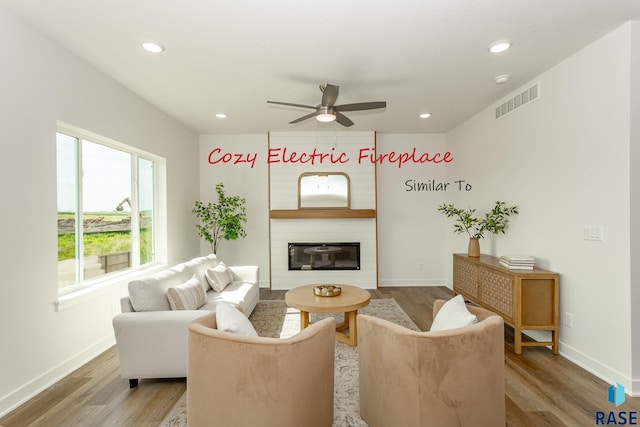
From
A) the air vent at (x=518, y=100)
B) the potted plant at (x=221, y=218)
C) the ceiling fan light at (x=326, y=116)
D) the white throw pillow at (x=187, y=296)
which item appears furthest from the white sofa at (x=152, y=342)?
the air vent at (x=518, y=100)

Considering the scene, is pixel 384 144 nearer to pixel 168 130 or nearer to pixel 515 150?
pixel 515 150

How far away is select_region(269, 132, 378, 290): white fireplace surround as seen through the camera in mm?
5609

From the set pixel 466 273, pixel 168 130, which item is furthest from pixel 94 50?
pixel 466 273

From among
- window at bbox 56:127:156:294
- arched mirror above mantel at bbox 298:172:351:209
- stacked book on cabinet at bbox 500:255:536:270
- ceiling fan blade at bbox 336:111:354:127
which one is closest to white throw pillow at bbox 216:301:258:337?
window at bbox 56:127:156:294

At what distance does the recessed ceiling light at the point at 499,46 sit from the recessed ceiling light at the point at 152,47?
274cm

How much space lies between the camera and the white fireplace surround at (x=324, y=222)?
18.4ft

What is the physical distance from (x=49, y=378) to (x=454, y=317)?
3.04 meters

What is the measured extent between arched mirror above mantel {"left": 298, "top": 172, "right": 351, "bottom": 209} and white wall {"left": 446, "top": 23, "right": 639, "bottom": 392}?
2.59 metres

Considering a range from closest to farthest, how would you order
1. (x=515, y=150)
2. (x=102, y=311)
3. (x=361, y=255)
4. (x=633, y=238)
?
(x=633, y=238)
(x=102, y=311)
(x=515, y=150)
(x=361, y=255)

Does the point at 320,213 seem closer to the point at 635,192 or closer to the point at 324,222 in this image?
the point at 324,222

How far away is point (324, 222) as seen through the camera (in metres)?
5.64

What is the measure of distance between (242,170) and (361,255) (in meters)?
2.58

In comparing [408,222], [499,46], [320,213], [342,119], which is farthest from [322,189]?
[499,46]

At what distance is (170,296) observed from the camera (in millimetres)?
2805
